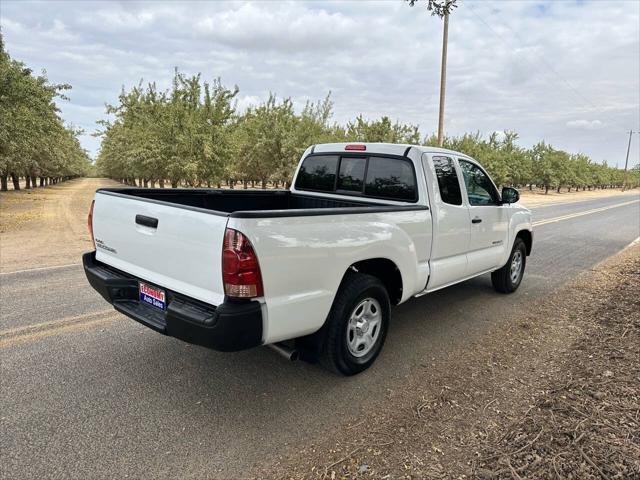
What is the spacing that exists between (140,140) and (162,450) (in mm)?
18962

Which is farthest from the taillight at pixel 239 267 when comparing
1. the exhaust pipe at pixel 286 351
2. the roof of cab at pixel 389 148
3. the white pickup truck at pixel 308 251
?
the roof of cab at pixel 389 148

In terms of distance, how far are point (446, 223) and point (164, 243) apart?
109 inches

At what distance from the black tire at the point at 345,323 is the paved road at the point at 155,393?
164 millimetres

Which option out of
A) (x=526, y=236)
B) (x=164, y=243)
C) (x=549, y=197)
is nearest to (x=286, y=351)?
(x=164, y=243)

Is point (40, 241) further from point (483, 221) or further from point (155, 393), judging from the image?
point (483, 221)

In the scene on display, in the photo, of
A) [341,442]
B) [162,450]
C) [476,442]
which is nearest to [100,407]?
[162,450]

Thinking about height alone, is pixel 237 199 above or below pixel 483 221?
above

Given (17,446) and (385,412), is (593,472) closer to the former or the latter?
(385,412)

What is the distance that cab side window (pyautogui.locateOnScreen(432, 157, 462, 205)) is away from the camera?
445 cm

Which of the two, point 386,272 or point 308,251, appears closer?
point 308,251

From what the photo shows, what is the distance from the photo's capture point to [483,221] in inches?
202

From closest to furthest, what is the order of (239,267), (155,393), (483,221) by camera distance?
(239,267) → (155,393) → (483,221)

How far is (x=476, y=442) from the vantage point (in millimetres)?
2719

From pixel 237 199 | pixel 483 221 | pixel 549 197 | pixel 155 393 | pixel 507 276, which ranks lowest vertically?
pixel 155 393
